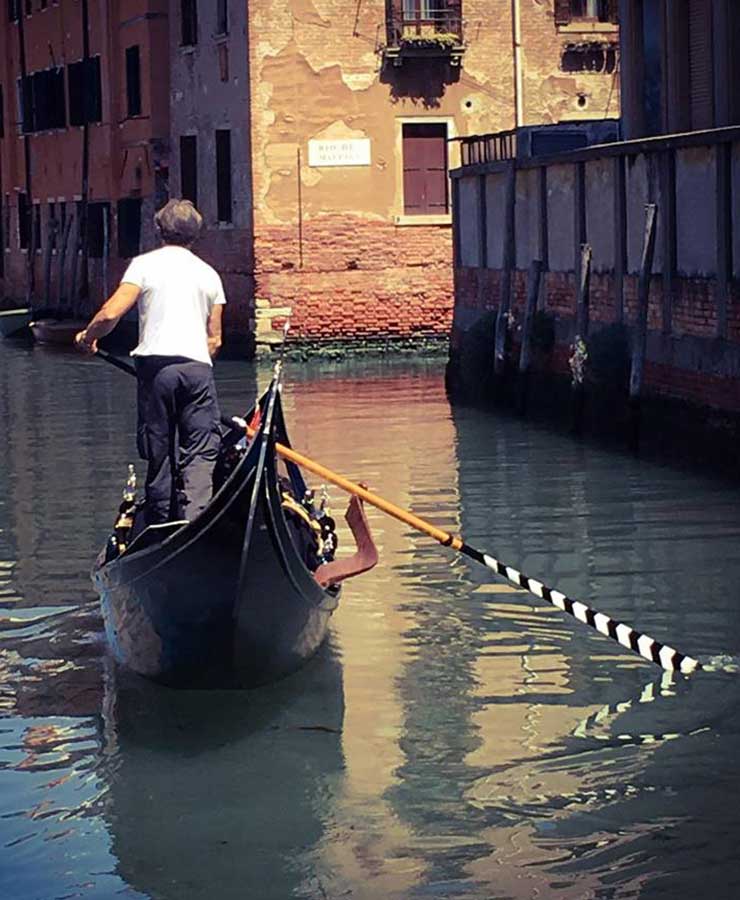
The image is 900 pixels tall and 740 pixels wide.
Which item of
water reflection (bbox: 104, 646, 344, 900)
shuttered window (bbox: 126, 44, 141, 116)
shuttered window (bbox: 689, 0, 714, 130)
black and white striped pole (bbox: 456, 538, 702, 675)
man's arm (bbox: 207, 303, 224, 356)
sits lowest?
water reflection (bbox: 104, 646, 344, 900)

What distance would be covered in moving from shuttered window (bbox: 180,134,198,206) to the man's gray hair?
19.5m

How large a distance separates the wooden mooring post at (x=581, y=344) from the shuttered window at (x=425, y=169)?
9386 mm

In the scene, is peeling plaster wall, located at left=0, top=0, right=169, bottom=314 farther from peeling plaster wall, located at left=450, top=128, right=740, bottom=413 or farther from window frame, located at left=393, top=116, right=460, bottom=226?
peeling plaster wall, located at left=450, top=128, right=740, bottom=413

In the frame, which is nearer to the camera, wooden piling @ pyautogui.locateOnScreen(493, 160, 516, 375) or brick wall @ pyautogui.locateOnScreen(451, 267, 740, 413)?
brick wall @ pyautogui.locateOnScreen(451, 267, 740, 413)

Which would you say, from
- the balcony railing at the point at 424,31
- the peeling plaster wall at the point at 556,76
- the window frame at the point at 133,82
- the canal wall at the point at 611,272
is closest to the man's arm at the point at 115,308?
the canal wall at the point at 611,272

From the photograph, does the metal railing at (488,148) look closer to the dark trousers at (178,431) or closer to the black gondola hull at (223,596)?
the dark trousers at (178,431)

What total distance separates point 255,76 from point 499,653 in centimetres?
1713

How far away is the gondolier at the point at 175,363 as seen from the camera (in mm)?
7484

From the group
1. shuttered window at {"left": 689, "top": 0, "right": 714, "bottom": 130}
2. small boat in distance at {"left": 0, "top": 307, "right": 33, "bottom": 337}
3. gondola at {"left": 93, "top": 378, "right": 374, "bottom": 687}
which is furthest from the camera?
small boat in distance at {"left": 0, "top": 307, "right": 33, "bottom": 337}

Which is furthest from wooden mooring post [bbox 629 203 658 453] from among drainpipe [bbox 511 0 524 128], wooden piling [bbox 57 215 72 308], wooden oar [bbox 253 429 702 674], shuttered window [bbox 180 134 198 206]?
wooden piling [bbox 57 215 72 308]

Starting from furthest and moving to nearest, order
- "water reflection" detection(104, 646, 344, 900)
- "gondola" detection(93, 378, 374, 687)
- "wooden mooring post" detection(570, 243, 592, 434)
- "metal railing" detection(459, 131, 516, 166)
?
"metal railing" detection(459, 131, 516, 166)
"wooden mooring post" detection(570, 243, 592, 434)
"gondola" detection(93, 378, 374, 687)
"water reflection" detection(104, 646, 344, 900)

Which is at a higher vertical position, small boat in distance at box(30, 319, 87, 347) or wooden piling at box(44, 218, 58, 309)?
wooden piling at box(44, 218, 58, 309)

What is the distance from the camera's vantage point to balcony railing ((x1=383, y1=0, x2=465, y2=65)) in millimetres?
24719

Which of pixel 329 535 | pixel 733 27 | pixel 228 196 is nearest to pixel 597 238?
pixel 733 27
